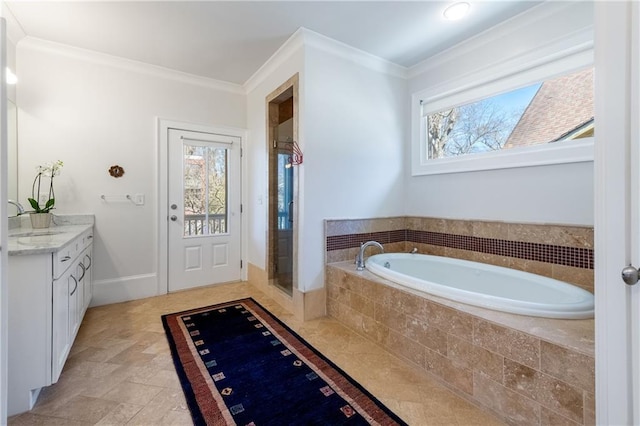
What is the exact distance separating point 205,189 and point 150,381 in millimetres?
2247

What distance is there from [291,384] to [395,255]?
1621 mm

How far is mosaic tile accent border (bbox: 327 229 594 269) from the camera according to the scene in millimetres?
1938

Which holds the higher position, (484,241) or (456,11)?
(456,11)

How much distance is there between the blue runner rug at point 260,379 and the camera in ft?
4.47

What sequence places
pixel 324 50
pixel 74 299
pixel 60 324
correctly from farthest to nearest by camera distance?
pixel 324 50 < pixel 74 299 < pixel 60 324

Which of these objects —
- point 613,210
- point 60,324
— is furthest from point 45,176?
point 613,210

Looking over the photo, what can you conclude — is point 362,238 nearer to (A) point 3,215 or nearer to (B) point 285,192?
(B) point 285,192

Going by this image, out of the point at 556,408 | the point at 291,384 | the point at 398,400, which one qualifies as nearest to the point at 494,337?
the point at 556,408

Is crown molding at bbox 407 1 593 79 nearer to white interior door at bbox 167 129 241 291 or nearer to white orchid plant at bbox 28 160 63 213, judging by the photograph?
white interior door at bbox 167 129 241 291

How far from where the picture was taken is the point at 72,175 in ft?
8.80

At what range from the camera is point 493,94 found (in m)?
2.45

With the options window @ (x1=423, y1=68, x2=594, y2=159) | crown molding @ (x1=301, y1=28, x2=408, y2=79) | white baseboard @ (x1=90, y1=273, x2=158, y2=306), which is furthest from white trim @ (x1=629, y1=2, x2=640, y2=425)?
white baseboard @ (x1=90, y1=273, x2=158, y2=306)

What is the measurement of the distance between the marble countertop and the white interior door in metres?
0.85

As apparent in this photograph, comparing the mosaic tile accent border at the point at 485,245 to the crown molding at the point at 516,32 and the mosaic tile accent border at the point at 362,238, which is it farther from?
the crown molding at the point at 516,32
